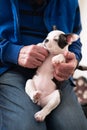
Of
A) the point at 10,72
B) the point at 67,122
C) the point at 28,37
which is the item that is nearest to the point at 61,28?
the point at 28,37

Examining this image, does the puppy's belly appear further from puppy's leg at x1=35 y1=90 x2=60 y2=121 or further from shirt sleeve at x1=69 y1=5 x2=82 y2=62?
shirt sleeve at x1=69 y1=5 x2=82 y2=62

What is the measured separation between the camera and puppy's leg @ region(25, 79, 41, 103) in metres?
0.95

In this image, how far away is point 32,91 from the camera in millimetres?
971

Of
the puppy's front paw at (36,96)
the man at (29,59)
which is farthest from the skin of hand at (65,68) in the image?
the puppy's front paw at (36,96)

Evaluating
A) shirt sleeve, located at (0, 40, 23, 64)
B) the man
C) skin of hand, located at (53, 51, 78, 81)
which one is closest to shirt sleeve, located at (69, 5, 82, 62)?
the man

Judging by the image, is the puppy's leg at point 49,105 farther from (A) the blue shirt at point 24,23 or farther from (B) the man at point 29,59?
(A) the blue shirt at point 24,23

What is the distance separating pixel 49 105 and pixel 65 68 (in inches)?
6.0

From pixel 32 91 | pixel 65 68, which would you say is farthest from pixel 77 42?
pixel 32 91

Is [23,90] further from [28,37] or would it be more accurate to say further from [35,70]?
[28,37]

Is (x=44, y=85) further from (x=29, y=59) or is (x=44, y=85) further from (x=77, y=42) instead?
(x=77, y=42)

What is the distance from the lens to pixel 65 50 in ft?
3.35

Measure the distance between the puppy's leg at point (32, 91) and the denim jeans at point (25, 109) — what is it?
2cm

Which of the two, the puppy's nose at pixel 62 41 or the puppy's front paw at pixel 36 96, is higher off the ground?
the puppy's nose at pixel 62 41

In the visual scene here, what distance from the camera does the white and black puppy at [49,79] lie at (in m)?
0.96
